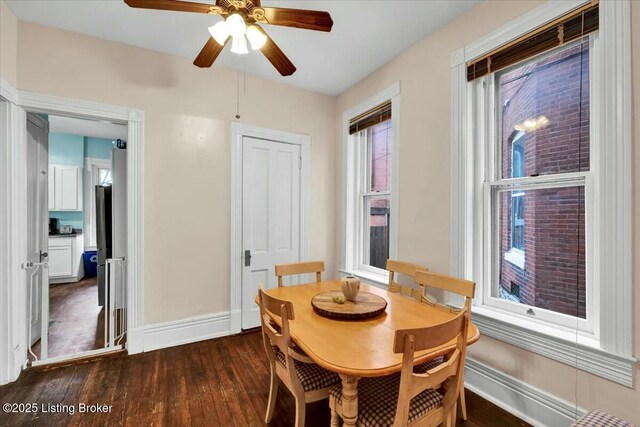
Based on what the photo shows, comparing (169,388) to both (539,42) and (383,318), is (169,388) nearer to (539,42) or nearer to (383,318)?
(383,318)

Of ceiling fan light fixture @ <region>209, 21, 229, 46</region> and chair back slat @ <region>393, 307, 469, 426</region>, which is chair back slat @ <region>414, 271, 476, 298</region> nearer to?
chair back slat @ <region>393, 307, 469, 426</region>

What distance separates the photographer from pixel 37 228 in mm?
2660

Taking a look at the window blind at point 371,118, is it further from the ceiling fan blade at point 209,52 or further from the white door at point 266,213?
the ceiling fan blade at point 209,52

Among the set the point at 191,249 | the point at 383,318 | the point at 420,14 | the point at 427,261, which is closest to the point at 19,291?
the point at 191,249

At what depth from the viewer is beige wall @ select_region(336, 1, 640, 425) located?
1.48 metres

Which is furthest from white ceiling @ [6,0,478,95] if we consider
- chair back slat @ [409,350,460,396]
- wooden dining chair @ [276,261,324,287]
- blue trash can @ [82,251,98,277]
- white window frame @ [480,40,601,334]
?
blue trash can @ [82,251,98,277]

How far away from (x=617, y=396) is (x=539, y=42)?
6.62 feet

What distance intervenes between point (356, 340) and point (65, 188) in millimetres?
6346

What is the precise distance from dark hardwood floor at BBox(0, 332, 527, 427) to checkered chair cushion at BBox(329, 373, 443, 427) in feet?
2.09

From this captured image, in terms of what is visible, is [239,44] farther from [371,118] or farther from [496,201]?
[496,201]

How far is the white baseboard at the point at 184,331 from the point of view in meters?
2.68

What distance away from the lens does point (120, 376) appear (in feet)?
7.43

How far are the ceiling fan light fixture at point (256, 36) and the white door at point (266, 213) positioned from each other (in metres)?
1.46

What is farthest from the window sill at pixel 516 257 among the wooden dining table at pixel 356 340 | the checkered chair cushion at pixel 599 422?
the checkered chair cushion at pixel 599 422
